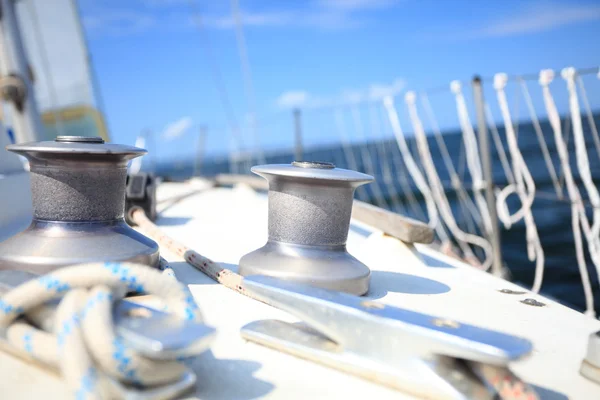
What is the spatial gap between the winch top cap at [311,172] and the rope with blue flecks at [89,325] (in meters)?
0.41

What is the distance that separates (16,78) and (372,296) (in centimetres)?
224

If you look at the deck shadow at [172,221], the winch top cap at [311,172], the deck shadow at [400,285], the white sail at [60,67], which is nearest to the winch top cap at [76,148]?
the winch top cap at [311,172]

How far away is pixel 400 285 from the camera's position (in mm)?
1276

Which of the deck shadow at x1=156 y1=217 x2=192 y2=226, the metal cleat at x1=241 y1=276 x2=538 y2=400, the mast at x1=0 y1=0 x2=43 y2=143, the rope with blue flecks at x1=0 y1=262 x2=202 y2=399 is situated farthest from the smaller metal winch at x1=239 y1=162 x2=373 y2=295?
the mast at x1=0 y1=0 x2=43 y2=143

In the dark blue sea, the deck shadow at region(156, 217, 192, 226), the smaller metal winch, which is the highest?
the smaller metal winch

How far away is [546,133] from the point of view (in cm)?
2555

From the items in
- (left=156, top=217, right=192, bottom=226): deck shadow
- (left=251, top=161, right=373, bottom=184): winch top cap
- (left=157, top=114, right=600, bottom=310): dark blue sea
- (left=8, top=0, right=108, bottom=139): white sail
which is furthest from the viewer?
(left=157, top=114, right=600, bottom=310): dark blue sea

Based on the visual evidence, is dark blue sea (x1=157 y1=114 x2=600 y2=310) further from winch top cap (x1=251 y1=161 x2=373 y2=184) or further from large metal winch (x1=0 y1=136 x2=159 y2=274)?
large metal winch (x1=0 y1=136 x2=159 y2=274)

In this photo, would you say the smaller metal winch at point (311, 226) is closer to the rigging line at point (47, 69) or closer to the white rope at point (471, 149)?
the white rope at point (471, 149)

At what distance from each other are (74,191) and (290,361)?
0.47 m

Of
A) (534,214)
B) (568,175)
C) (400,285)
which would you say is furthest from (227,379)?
(534,214)

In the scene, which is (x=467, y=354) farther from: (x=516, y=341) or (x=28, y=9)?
(x=28, y=9)

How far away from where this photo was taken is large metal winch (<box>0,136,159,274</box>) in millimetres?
908

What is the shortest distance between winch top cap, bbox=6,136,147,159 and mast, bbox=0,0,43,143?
1940mm
